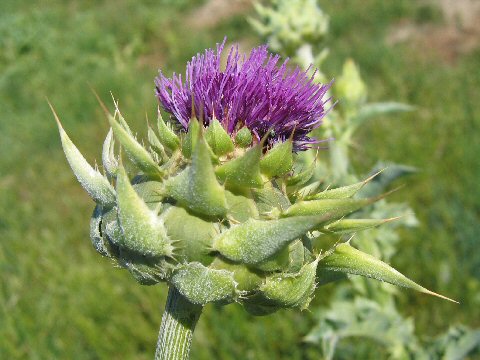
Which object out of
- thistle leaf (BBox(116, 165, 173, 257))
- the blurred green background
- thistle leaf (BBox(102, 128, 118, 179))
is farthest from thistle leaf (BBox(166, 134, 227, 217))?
the blurred green background

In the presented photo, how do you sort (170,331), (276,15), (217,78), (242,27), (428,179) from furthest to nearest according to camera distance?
(242,27) < (428,179) < (276,15) < (217,78) < (170,331)

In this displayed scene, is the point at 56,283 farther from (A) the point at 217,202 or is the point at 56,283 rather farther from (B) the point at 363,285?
(A) the point at 217,202

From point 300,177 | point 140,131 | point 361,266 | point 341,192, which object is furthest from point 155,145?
point 140,131

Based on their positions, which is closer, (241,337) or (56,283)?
(241,337)

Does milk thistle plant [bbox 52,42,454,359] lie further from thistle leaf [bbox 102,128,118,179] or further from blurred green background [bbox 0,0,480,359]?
blurred green background [bbox 0,0,480,359]

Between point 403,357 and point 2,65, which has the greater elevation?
point 2,65

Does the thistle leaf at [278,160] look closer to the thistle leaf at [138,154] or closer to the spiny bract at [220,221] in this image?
the spiny bract at [220,221]

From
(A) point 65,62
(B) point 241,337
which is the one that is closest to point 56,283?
(B) point 241,337
